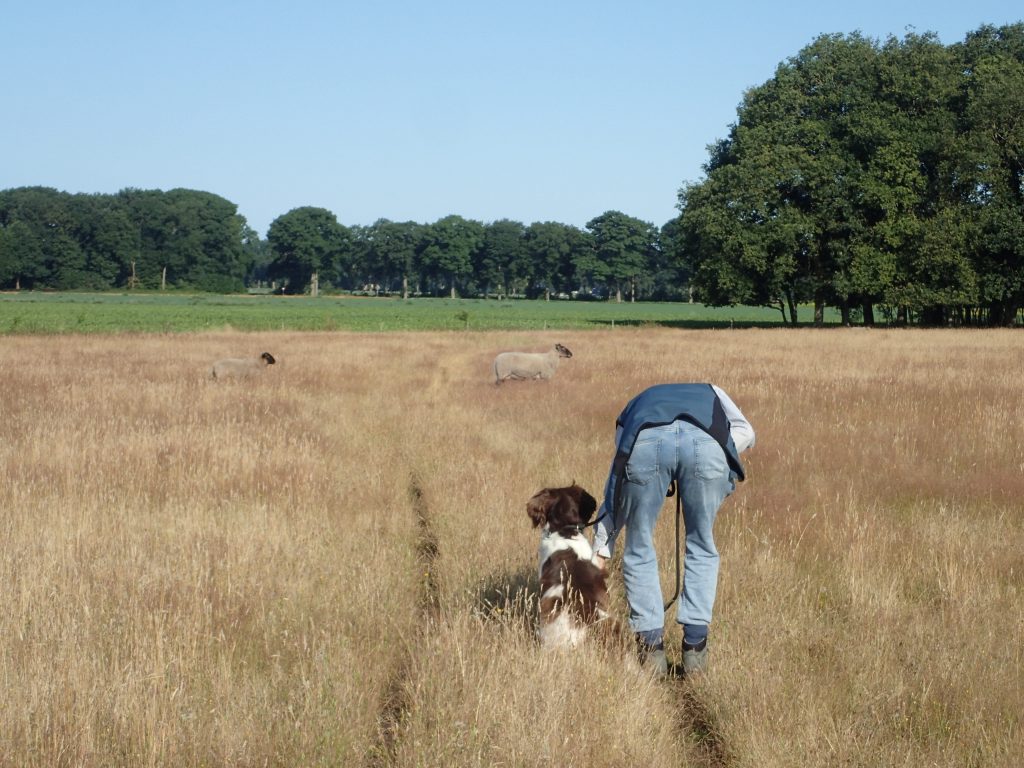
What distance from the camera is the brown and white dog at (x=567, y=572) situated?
5.00 metres

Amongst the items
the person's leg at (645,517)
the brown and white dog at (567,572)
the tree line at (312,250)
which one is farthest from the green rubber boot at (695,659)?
the tree line at (312,250)

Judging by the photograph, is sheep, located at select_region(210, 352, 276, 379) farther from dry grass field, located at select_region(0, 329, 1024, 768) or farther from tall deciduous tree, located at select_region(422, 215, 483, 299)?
tall deciduous tree, located at select_region(422, 215, 483, 299)

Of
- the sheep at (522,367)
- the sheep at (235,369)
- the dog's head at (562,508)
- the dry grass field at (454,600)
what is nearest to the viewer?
the dry grass field at (454,600)

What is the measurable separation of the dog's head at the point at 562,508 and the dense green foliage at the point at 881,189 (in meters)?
46.0

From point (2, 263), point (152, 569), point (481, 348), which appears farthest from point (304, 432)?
point (2, 263)

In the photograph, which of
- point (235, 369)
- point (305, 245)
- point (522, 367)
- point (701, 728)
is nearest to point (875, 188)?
point (522, 367)

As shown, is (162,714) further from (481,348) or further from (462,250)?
(462,250)

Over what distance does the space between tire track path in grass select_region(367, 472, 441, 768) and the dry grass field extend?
2cm

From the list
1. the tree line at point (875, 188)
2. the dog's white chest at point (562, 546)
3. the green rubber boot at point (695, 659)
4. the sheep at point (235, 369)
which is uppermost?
the tree line at point (875, 188)

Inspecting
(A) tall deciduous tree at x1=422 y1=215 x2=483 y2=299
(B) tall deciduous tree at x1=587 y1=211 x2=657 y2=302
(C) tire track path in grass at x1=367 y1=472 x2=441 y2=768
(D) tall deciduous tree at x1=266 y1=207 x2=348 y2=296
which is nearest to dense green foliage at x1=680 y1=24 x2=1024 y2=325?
(C) tire track path in grass at x1=367 y1=472 x2=441 y2=768

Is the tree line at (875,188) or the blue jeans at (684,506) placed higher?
the tree line at (875,188)

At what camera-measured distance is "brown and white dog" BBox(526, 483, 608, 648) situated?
5004 mm

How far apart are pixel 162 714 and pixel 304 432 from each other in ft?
30.9

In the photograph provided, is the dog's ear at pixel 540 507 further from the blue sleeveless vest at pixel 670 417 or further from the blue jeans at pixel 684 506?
the blue jeans at pixel 684 506
